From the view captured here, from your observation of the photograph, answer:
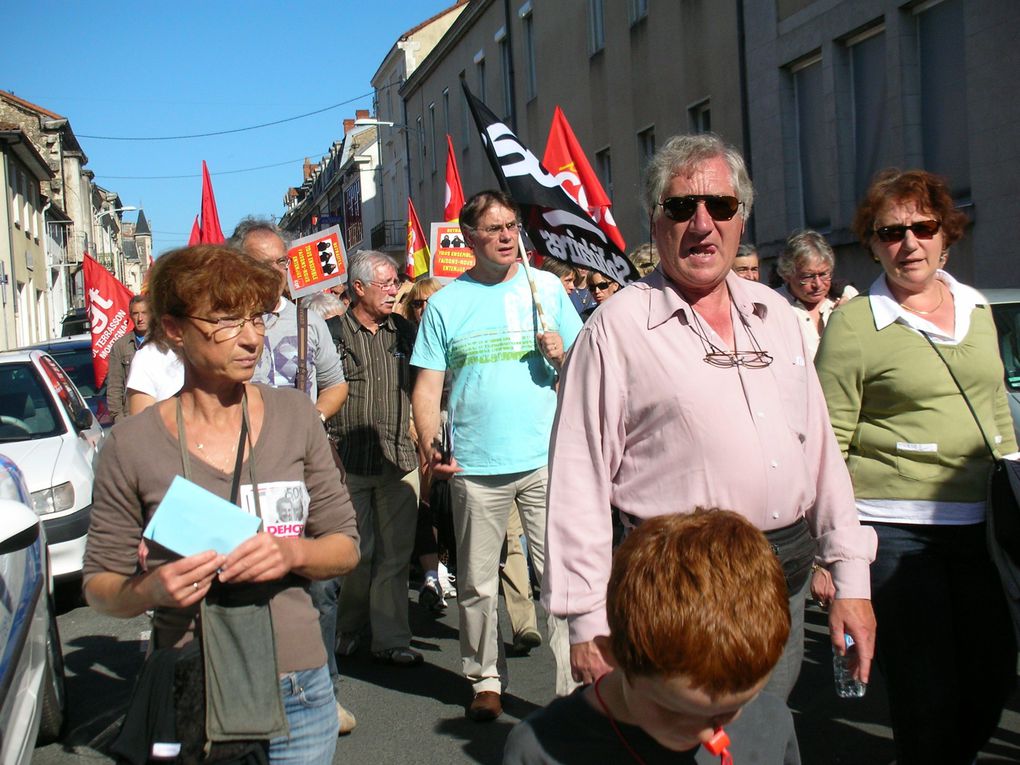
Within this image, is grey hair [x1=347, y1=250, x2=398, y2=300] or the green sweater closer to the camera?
the green sweater

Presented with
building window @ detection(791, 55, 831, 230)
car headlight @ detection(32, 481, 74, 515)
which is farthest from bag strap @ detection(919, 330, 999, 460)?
building window @ detection(791, 55, 831, 230)

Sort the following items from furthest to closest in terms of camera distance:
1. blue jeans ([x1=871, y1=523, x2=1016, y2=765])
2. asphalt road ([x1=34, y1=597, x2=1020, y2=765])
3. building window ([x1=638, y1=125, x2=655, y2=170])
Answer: building window ([x1=638, y1=125, x2=655, y2=170]) → asphalt road ([x1=34, y1=597, x2=1020, y2=765]) → blue jeans ([x1=871, y1=523, x2=1016, y2=765])

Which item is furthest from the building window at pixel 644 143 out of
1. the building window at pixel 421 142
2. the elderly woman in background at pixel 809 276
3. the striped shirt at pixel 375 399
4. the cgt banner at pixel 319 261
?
the building window at pixel 421 142

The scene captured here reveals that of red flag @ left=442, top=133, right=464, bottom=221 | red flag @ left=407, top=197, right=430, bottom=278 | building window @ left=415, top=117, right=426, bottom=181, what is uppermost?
building window @ left=415, top=117, right=426, bottom=181

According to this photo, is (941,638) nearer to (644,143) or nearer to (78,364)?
(78,364)

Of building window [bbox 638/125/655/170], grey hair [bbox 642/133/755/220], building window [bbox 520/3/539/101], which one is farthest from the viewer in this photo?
building window [bbox 520/3/539/101]

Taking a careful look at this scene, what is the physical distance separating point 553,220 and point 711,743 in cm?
406

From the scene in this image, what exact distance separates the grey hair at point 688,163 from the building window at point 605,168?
18857 mm

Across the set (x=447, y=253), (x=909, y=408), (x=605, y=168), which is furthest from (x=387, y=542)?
(x=605, y=168)

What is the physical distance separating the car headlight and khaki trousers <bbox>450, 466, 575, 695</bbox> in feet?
12.7

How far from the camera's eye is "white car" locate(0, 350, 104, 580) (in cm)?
785

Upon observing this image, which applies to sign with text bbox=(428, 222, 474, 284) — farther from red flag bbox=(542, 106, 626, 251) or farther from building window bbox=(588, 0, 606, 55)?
building window bbox=(588, 0, 606, 55)

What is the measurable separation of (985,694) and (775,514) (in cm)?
112

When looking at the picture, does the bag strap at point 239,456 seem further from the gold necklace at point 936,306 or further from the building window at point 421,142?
the building window at point 421,142
